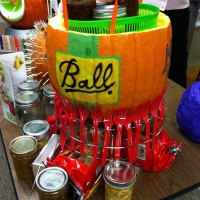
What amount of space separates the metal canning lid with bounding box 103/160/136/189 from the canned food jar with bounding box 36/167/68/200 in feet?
0.31

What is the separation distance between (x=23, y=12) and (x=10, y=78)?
73cm

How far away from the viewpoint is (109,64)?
0.51m

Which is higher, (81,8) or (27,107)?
(81,8)

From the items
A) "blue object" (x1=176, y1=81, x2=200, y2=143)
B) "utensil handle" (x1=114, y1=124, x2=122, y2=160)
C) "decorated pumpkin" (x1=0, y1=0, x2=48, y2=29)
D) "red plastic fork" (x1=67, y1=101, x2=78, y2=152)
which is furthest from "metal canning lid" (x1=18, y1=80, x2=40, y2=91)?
"decorated pumpkin" (x1=0, y1=0, x2=48, y2=29)

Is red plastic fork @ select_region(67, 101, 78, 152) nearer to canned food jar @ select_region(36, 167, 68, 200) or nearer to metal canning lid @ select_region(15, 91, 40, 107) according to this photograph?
canned food jar @ select_region(36, 167, 68, 200)

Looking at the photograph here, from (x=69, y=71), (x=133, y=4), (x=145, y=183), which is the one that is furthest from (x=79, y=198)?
(x=133, y=4)

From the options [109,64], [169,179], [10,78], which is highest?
[109,64]

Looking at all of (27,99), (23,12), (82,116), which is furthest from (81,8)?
(23,12)

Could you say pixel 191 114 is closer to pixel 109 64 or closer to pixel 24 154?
pixel 109 64

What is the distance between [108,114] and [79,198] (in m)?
0.20

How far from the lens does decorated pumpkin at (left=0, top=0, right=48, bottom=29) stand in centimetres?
136

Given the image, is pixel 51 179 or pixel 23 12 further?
pixel 23 12

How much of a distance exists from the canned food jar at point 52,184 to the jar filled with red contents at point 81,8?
352 mm

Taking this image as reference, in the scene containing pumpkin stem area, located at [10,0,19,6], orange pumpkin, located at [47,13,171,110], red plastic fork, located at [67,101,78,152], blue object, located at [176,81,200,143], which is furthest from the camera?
pumpkin stem area, located at [10,0,19,6]
